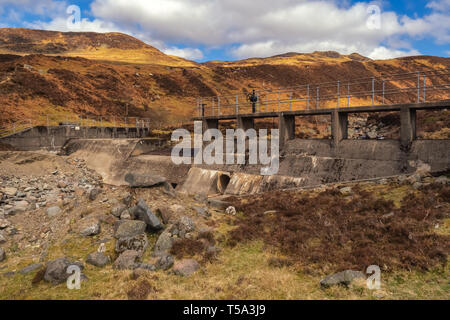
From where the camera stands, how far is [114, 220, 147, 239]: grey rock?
10250mm

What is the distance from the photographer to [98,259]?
887cm

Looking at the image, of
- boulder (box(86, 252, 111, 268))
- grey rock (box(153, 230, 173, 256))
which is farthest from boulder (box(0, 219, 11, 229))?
grey rock (box(153, 230, 173, 256))

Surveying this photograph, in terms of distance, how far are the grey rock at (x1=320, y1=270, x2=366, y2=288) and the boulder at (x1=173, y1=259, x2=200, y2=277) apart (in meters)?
3.33

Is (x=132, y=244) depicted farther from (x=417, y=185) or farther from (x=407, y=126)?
A: (x=407, y=126)

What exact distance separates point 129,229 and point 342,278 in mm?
6774

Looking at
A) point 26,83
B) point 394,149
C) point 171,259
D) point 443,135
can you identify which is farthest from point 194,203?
point 26,83

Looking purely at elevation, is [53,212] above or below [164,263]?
above

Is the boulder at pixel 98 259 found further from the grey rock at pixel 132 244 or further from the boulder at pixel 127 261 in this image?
the grey rock at pixel 132 244

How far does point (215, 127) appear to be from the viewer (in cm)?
2720

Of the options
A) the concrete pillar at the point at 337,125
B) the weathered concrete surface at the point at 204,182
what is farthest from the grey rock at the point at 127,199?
the concrete pillar at the point at 337,125

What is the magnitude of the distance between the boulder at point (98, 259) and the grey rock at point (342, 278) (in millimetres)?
5967

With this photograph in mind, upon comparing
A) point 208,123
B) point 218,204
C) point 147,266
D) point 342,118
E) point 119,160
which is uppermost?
point 208,123

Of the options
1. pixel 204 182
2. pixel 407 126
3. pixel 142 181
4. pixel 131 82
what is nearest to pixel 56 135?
pixel 204 182
